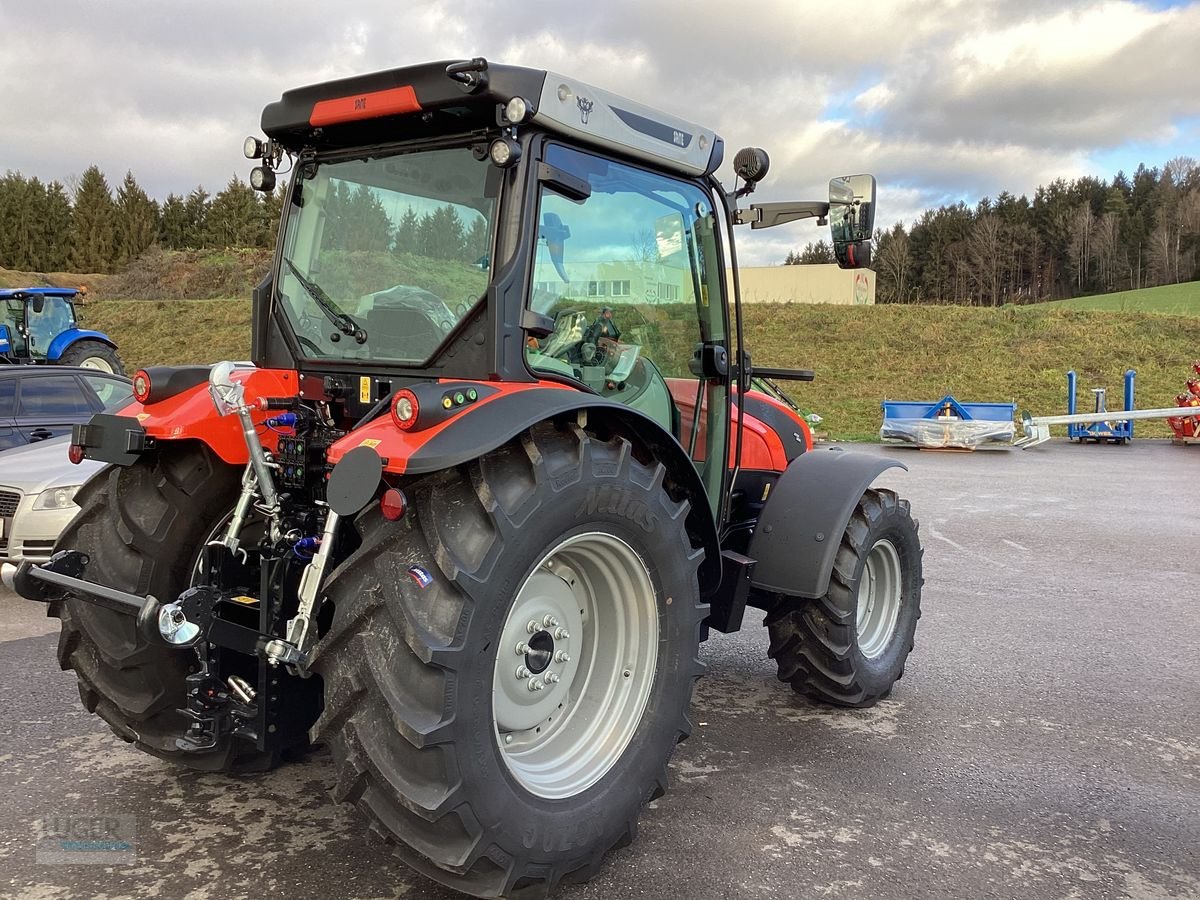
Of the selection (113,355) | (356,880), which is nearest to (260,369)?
(356,880)

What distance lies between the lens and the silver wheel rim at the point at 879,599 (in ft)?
15.0

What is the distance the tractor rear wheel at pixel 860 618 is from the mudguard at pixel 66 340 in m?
15.7

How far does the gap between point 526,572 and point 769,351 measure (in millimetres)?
25079

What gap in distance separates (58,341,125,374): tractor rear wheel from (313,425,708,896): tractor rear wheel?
599 inches

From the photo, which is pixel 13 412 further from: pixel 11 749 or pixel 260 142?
pixel 260 142

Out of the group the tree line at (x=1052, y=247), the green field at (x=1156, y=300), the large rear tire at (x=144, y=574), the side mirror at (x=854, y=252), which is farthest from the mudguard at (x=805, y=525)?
the tree line at (x=1052, y=247)

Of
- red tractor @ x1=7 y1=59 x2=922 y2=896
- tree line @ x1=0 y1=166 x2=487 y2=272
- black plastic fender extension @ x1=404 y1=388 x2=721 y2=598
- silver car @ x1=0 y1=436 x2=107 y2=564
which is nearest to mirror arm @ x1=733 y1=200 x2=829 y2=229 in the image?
red tractor @ x1=7 y1=59 x2=922 y2=896

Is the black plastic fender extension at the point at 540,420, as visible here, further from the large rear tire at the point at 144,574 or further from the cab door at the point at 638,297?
the large rear tire at the point at 144,574

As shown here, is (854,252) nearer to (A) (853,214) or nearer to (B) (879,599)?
(A) (853,214)

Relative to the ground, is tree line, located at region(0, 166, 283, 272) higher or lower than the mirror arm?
higher

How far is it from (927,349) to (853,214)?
24.1 m

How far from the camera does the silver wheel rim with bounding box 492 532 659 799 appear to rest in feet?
9.32

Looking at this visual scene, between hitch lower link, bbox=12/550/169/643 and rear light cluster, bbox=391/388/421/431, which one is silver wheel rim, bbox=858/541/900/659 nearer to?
rear light cluster, bbox=391/388/421/431

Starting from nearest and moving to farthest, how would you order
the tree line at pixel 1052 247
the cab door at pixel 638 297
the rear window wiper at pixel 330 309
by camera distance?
the cab door at pixel 638 297
the rear window wiper at pixel 330 309
the tree line at pixel 1052 247
